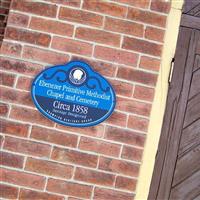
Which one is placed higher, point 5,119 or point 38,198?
point 5,119

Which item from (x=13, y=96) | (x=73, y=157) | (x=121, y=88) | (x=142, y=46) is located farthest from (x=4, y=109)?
(x=142, y=46)

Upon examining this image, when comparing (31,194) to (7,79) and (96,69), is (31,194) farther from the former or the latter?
(96,69)

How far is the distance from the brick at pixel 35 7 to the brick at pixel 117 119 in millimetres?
803

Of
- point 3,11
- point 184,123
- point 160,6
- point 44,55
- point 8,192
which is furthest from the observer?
point 3,11

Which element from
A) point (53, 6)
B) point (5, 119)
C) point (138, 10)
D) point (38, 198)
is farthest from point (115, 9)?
point (38, 198)

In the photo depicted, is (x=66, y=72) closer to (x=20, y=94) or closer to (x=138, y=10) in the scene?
(x=20, y=94)

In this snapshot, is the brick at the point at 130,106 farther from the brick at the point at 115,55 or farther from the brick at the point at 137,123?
the brick at the point at 115,55

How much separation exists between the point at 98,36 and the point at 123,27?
7.3 inches

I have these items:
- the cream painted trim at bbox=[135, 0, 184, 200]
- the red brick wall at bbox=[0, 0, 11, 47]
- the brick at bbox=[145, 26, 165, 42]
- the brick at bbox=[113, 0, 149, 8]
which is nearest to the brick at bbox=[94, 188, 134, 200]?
the cream painted trim at bbox=[135, 0, 184, 200]

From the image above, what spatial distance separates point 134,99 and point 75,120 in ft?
1.40

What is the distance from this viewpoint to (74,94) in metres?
2.64

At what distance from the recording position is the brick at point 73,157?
2.59 metres

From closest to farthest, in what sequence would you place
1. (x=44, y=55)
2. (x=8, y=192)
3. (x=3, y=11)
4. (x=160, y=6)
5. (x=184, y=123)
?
(x=8, y=192) → (x=44, y=55) → (x=160, y=6) → (x=184, y=123) → (x=3, y=11)

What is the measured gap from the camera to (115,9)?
2.71m
